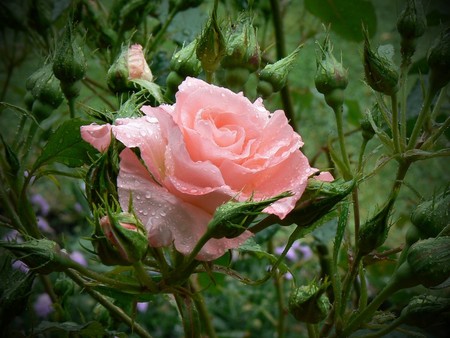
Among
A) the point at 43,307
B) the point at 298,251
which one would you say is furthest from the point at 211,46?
the point at 298,251

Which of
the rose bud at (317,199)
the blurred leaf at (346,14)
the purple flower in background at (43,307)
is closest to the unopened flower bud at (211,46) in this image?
the rose bud at (317,199)

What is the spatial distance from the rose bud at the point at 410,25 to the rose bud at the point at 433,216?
0.12m

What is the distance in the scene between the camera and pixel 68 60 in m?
0.41

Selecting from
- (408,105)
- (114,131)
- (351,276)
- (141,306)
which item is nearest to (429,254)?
(351,276)

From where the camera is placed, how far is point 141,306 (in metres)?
1.19

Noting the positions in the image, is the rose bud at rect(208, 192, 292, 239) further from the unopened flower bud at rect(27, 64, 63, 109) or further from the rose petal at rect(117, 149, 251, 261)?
the unopened flower bud at rect(27, 64, 63, 109)

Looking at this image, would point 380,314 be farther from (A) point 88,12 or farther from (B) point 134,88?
(A) point 88,12

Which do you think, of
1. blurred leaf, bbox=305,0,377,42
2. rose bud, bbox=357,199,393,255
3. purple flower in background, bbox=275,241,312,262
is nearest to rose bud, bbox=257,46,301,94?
rose bud, bbox=357,199,393,255

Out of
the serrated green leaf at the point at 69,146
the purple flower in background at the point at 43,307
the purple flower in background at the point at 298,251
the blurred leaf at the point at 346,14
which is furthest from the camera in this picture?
the purple flower in background at the point at 298,251

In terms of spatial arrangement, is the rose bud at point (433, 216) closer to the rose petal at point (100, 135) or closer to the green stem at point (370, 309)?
the green stem at point (370, 309)

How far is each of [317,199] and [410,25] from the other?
161 mm

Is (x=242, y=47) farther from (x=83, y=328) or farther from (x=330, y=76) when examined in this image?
(x=83, y=328)

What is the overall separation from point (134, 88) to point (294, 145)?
0.14 m

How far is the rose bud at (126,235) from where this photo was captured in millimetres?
296
